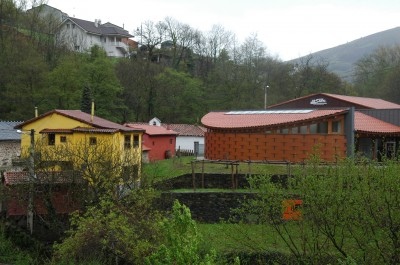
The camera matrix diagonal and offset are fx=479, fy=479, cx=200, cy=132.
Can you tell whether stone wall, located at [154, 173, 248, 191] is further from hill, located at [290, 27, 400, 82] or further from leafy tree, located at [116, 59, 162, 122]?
hill, located at [290, 27, 400, 82]

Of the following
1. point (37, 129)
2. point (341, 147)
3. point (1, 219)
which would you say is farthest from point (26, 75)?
point (341, 147)

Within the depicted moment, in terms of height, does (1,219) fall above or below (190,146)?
below

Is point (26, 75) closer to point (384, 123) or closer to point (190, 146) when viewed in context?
point (190, 146)

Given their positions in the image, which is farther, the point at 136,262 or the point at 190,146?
the point at 190,146

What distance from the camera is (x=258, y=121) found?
30203 mm

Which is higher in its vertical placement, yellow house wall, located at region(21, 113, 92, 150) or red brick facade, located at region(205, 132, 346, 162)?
yellow house wall, located at region(21, 113, 92, 150)

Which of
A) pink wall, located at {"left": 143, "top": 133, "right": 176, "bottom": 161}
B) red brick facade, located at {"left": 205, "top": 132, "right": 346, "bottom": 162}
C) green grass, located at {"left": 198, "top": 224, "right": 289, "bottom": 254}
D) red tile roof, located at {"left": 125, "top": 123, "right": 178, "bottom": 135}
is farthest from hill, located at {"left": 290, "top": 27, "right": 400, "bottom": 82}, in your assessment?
green grass, located at {"left": 198, "top": 224, "right": 289, "bottom": 254}

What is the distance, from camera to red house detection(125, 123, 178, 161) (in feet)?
121

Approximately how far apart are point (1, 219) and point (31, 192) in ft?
8.40

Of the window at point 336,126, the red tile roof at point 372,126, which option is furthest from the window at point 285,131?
the red tile roof at point 372,126

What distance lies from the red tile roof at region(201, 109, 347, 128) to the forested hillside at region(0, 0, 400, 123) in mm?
12621

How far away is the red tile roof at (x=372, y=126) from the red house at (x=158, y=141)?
14927 millimetres

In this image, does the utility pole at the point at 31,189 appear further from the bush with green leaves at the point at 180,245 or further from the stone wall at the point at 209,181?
the bush with green leaves at the point at 180,245

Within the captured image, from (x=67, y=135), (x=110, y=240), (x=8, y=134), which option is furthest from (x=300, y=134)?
(x=8, y=134)
